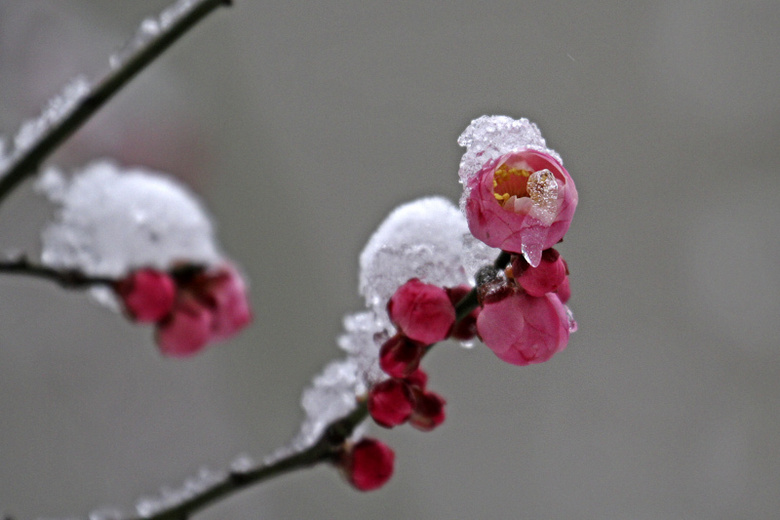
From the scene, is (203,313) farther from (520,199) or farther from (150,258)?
(520,199)

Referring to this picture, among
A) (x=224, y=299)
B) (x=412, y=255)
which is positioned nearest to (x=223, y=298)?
(x=224, y=299)

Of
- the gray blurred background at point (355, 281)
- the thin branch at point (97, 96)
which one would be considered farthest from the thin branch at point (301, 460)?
the gray blurred background at point (355, 281)

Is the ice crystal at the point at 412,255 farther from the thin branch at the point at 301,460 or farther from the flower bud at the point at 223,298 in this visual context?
the flower bud at the point at 223,298

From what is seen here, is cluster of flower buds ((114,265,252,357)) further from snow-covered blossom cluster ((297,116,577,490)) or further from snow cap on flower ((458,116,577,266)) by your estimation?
snow cap on flower ((458,116,577,266))

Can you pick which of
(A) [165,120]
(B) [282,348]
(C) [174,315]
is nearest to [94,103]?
(C) [174,315]

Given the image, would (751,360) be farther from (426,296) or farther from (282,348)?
(426,296)

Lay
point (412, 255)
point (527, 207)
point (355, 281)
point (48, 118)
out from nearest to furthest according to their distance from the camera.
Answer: point (527, 207)
point (412, 255)
point (48, 118)
point (355, 281)
